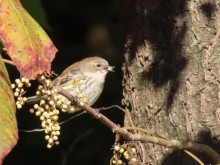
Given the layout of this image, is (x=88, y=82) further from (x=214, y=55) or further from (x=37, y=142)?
(x=214, y=55)

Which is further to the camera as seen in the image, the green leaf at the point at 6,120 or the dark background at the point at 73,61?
the dark background at the point at 73,61

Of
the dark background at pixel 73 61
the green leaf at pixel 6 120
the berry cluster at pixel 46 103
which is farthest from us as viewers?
the dark background at pixel 73 61

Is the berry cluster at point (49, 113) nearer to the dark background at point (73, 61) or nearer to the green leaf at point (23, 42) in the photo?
the green leaf at point (23, 42)

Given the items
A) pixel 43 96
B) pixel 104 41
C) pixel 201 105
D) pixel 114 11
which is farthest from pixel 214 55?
pixel 104 41

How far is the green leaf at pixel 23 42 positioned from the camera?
1.36 metres

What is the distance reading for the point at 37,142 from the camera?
5340 millimetres

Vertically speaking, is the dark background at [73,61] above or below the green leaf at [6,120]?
below

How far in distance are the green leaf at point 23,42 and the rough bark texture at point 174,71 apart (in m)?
→ 1.70

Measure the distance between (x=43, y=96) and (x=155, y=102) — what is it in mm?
1511

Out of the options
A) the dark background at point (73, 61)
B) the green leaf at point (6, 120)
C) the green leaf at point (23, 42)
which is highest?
the green leaf at point (23, 42)

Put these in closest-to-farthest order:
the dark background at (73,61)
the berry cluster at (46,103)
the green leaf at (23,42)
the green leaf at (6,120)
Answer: the green leaf at (6,120)
the green leaf at (23,42)
the berry cluster at (46,103)
the dark background at (73,61)

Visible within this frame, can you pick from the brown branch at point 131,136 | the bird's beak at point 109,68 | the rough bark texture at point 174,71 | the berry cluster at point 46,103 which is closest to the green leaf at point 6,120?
the berry cluster at point 46,103

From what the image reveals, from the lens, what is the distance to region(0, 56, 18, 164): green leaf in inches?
49.4

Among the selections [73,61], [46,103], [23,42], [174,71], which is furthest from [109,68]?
[23,42]
